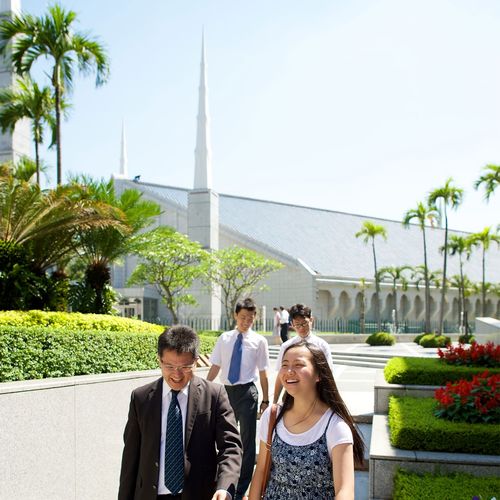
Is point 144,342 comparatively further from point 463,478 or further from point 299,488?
point 299,488

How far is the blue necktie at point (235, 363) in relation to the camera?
6.66 meters

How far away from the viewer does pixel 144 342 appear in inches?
346

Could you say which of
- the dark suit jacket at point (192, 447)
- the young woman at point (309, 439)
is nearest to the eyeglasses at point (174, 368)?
the dark suit jacket at point (192, 447)

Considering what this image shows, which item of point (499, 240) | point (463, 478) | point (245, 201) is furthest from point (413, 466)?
point (245, 201)

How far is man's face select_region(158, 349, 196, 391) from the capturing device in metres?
3.38

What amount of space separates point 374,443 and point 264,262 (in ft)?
69.9

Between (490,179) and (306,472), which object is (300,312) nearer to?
(306,472)

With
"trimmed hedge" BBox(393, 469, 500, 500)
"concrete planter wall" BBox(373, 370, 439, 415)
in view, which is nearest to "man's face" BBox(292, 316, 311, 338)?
"trimmed hedge" BBox(393, 469, 500, 500)

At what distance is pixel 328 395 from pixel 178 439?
86cm

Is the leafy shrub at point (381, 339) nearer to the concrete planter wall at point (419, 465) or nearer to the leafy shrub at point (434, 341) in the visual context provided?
the leafy shrub at point (434, 341)

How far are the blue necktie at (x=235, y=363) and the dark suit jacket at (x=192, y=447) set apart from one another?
9.89 feet

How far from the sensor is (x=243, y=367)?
6703mm

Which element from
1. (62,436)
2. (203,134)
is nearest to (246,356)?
(62,436)

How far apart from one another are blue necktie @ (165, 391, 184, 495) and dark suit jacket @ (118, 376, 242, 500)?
0.03m
